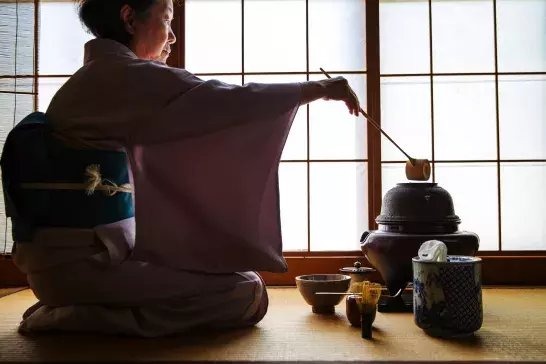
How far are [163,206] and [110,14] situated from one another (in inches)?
31.5

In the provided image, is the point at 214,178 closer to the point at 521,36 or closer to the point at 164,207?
the point at 164,207

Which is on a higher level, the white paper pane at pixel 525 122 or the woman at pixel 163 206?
the white paper pane at pixel 525 122

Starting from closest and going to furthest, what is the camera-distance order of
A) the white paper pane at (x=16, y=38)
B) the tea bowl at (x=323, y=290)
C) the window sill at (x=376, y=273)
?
the tea bowl at (x=323, y=290) → the window sill at (x=376, y=273) → the white paper pane at (x=16, y=38)

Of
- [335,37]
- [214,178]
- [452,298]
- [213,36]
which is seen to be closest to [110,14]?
[214,178]

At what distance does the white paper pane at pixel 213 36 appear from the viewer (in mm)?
3205

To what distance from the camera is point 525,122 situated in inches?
123

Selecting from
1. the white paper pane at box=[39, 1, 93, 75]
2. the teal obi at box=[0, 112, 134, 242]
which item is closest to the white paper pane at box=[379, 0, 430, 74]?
the white paper pane at box=[39, 1, 93, 75]

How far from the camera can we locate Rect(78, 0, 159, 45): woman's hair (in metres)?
2.04

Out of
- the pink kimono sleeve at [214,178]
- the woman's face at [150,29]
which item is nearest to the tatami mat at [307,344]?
the pink kimono sleeve at [214,178]

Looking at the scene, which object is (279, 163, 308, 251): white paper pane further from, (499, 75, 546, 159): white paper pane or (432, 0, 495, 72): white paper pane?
(499, 75, 546, 159): white paper pane

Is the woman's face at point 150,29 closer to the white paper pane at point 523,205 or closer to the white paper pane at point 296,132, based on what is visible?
the white paper pane at point 296,132

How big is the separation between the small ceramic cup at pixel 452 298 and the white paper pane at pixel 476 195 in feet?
4.53

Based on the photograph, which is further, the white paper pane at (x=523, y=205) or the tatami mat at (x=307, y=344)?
the white paper pane at (x=523, y=205)

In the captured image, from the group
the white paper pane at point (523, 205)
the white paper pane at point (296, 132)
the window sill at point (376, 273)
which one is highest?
the white paper pane at point (296, 132)
